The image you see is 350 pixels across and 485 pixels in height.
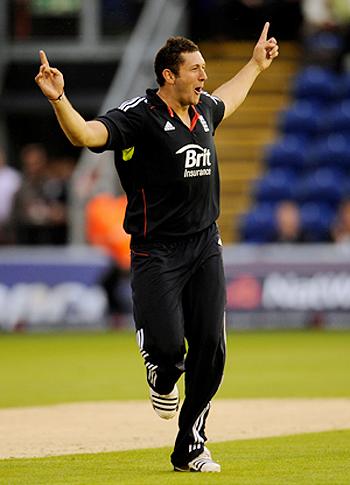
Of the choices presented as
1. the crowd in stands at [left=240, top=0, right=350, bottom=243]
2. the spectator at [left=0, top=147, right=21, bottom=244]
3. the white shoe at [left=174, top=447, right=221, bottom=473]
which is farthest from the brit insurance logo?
the spectator at [left=0, top=147, right=21, bottom=244]

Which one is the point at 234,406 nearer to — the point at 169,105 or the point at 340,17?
the point at 169,105

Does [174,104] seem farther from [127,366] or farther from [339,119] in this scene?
[339,119]

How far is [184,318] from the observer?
7.82 metres

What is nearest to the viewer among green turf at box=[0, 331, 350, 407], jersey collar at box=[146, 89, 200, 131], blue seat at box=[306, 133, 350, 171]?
jersey collar at box=[146, 89, 200, 131]

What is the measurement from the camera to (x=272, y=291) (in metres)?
18.8

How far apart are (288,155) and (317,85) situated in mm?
1452

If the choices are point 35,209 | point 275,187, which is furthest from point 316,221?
point 35,209

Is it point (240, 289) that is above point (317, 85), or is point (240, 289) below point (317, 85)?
below

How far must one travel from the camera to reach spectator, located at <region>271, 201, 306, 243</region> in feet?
63.1

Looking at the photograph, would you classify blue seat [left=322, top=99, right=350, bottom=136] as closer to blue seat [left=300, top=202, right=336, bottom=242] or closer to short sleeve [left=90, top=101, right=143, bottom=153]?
blue seat [left=300, top=202, right=336, bottom=242]

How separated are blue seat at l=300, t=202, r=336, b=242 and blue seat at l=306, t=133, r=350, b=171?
3.41ft

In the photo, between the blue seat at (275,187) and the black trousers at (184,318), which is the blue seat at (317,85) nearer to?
the blue seat at (275,187)

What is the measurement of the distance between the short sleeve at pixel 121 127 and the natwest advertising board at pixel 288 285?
1115 cm

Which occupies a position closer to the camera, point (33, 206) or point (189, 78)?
point (189, 78)
